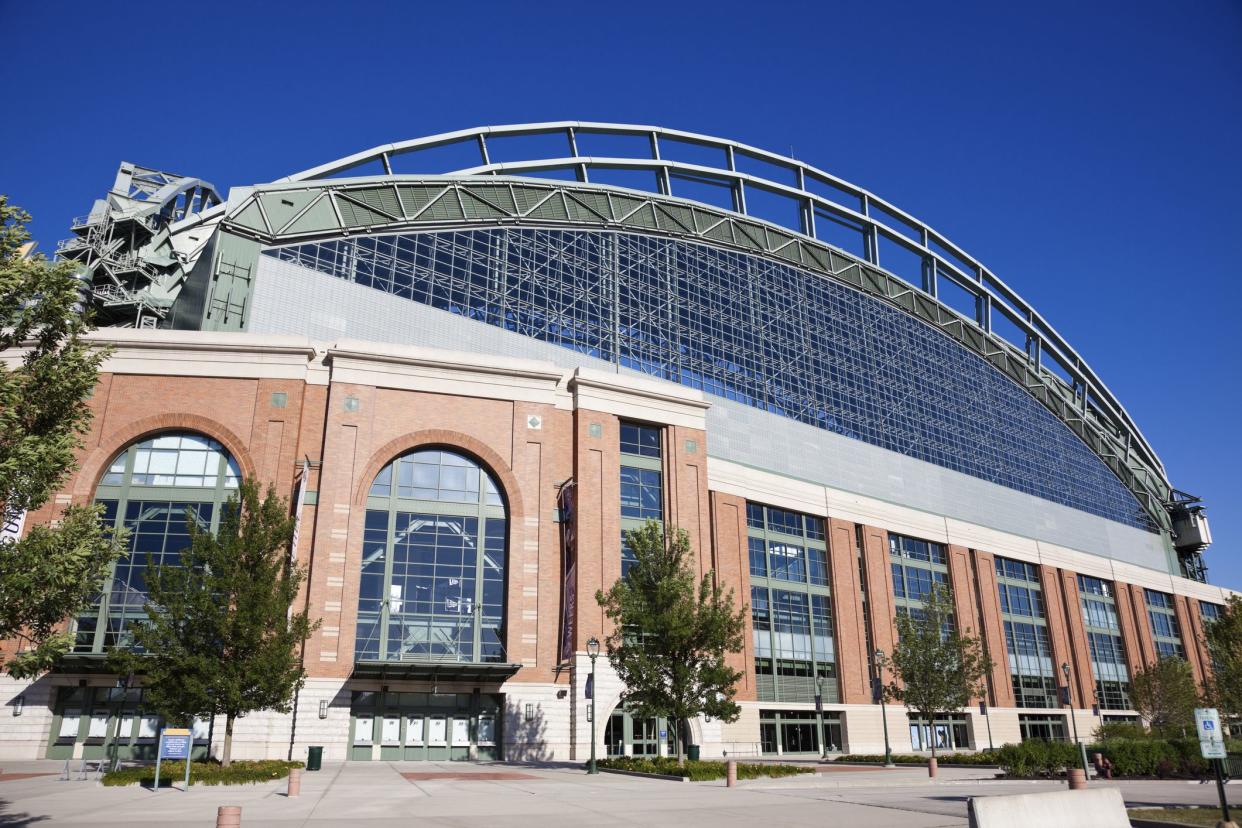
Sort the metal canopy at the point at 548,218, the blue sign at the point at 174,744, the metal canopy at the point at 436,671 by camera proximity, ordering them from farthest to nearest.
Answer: the metal canopy at the point at 548,218
the metal canopy at the point at 436,671
the blue sign at the point at 174,744

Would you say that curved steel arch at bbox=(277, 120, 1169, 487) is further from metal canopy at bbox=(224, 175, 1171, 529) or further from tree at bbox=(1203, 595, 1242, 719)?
tree at bbox=(1203, 595, 1242, 719)

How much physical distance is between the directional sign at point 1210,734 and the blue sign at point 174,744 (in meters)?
28.0

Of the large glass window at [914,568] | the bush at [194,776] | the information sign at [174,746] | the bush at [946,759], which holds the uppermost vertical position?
the large glass window at [914,568]

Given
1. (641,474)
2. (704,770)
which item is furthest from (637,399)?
(704,770)

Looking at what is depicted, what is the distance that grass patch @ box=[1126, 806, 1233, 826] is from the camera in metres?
20.3

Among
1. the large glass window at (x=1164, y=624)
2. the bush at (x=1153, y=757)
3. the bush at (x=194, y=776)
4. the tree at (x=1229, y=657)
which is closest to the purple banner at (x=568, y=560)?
the bush at (x=194, y=776)

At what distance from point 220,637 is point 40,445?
16.4 m

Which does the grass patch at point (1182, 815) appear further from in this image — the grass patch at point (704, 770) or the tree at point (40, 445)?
the tree at point (40, 445)

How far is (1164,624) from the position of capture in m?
97.2

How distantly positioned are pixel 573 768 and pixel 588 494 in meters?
14.8

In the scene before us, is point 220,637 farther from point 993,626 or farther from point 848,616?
point 993,626

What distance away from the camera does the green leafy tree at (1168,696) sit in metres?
72.8

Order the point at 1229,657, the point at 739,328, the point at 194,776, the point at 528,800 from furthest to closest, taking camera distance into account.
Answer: the point at 739,328 → the point at 1229,657 → the point at 194,776 → the point at 528,800

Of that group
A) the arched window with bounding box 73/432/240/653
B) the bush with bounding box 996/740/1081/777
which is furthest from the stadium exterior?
the bush with bounding box 996/740/1081/777
